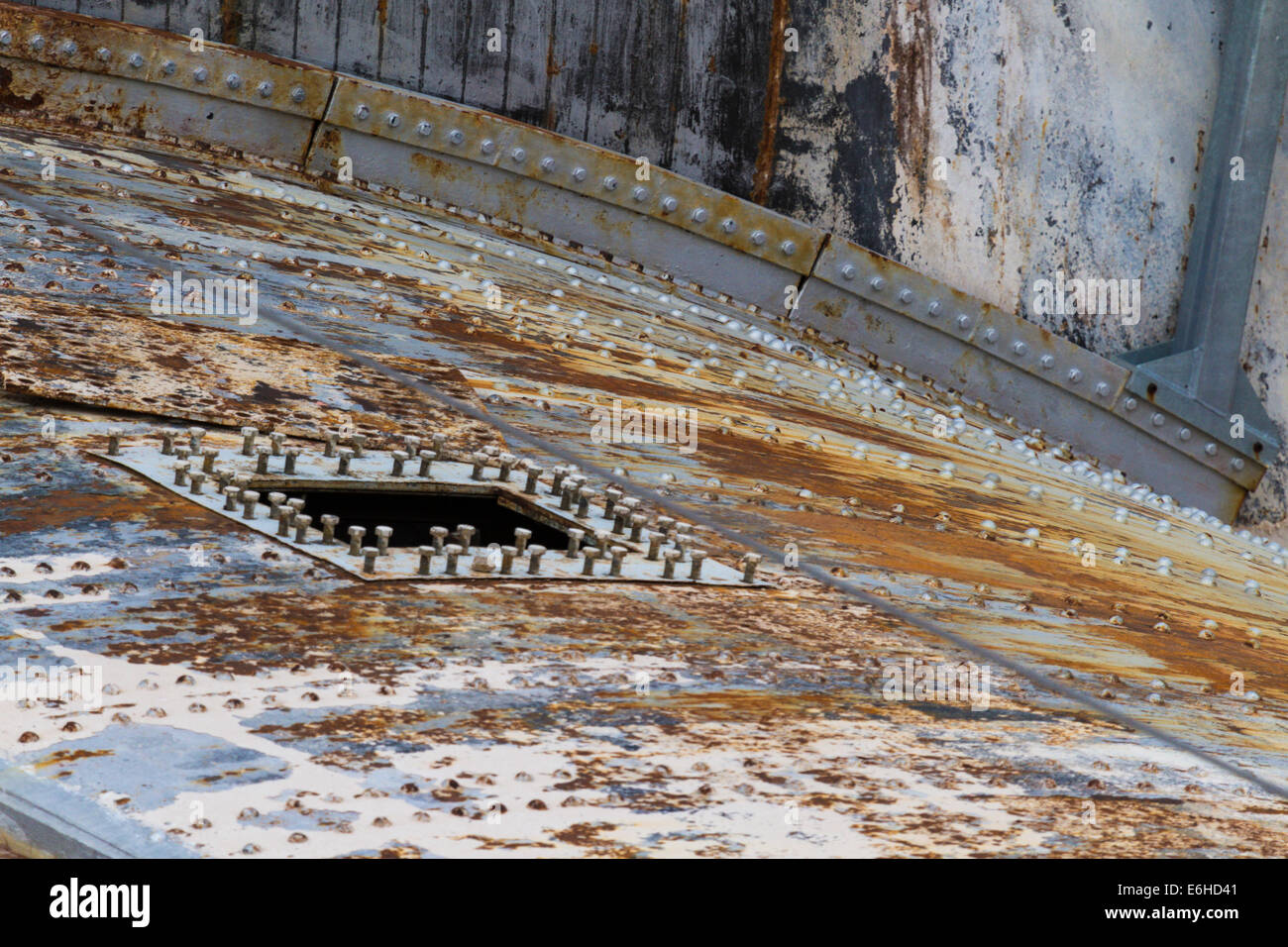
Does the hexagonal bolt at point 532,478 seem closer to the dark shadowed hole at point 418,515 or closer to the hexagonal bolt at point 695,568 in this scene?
the dark shadowed hole at point 418,515

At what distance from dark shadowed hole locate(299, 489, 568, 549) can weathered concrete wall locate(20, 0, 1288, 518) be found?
12.3 ft

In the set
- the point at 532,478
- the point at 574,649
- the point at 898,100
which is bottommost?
the point at 574,649

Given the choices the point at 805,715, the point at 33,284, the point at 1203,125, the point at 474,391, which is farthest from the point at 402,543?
the point at 1203,125

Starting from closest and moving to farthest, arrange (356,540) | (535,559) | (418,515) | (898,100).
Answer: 1. (356,540)
2. (535,559)
3. (418,515)
4. (898,100)

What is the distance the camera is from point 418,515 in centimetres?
248

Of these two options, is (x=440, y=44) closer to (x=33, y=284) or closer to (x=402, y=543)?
(x=33, y=284)

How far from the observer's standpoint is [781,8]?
6035 millimetres

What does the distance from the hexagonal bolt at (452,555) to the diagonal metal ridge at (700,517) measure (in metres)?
0.63

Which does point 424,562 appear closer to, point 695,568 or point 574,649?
point 574,649

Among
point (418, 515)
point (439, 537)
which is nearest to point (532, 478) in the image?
point (418, 515)

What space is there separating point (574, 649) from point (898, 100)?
480 centimetres

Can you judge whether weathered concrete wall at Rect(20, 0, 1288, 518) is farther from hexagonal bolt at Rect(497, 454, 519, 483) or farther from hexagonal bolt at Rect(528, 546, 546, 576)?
hexagonal bolt at Rect(528, 546, 546, 576)

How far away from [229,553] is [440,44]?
4.24 m

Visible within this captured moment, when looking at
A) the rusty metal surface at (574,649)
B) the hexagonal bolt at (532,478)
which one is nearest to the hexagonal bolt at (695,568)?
the rusty metal surface at (574,649)
